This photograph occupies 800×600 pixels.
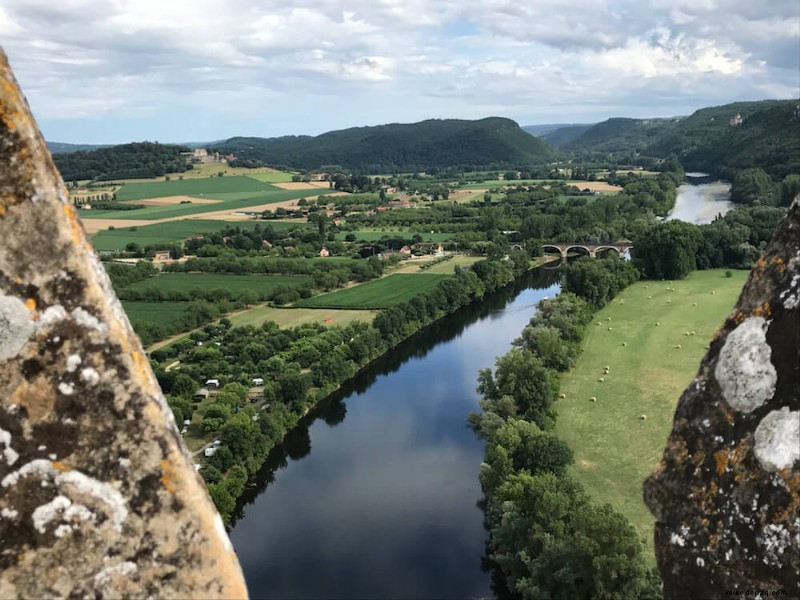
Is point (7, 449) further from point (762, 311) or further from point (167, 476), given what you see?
point (762, 311)

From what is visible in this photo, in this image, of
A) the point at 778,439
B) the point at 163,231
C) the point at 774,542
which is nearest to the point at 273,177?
the point at 163,231

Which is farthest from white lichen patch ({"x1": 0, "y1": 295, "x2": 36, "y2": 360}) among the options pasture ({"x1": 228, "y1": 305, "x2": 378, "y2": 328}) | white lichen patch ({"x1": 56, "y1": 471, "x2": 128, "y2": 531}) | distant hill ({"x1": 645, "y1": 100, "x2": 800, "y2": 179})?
distant hill ({"x1": 645, "y1": 100, "x2": 800, "y2": 179})

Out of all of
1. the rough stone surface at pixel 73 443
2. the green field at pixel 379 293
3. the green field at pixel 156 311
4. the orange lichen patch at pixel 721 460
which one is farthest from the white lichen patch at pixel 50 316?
the green field at pixel 379 293

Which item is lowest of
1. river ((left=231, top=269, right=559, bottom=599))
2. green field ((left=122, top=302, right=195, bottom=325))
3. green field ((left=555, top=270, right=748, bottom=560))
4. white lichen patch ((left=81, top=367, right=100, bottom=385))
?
river ((left=231, top=269, right=559, bottom=599))

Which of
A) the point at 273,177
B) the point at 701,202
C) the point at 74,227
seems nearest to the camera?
the point at 74,227

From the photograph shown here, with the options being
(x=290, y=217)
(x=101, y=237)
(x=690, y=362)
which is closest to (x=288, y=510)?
(x=690, y=362)

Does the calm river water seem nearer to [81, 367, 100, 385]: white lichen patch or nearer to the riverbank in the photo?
the riverbank
